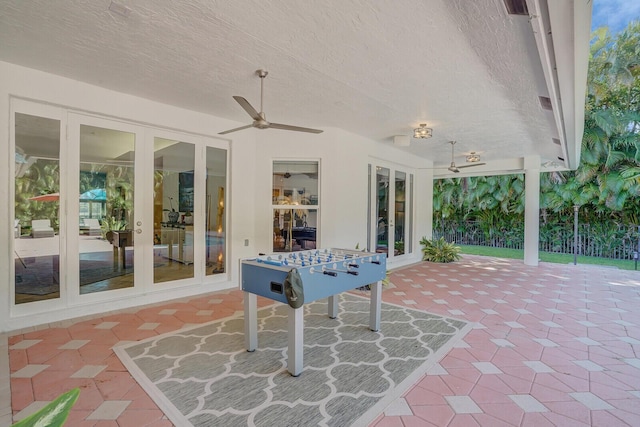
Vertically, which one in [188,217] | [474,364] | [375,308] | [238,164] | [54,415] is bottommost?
[474,364]

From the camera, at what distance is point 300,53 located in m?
2.86

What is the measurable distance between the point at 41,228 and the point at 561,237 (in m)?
12.8

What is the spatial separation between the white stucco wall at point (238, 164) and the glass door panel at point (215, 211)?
0.13m

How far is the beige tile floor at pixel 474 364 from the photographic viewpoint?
198 centimetres

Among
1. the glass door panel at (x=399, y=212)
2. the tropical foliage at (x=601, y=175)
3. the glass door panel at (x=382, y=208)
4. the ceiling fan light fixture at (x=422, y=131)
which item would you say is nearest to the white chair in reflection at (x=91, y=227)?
the ceiling fan light fixture at (x=422, y=131)

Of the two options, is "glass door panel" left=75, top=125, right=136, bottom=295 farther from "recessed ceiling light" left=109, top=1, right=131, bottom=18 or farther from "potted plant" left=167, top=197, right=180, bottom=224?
"recessed ceiling light" left=109, top=1, right=131, bottom=18

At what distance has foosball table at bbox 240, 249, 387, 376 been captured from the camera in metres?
2.40

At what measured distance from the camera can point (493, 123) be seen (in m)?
4.93

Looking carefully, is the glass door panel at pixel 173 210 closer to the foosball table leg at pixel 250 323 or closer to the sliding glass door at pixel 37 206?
the sliding glass door at pixel 37 206

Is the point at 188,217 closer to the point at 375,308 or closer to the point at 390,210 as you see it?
the point at 375,308

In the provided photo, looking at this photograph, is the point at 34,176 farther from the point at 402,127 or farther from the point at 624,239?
the point at 624,239

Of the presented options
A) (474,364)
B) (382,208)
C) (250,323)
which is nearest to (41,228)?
(250,323)

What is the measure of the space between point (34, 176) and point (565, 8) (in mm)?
5026

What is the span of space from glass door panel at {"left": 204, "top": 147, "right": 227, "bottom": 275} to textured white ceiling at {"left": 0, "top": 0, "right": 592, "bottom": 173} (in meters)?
0.76
